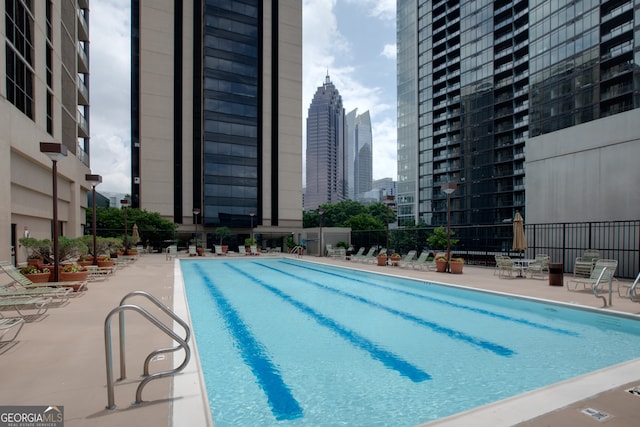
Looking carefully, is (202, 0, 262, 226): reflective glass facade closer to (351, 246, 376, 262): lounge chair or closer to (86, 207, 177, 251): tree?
(86, 207, 177, 251): tree

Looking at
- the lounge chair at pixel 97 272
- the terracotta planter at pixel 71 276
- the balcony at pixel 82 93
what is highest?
the balcony at pixel 82 93

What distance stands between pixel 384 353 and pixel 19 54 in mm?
20123

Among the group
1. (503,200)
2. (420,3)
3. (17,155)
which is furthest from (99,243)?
(420,3)

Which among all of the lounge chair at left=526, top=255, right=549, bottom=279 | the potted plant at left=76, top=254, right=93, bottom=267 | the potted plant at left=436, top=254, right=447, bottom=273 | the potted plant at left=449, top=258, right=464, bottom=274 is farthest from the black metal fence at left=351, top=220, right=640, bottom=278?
the potted plant at left=76, top=254, right=93, bottom=267

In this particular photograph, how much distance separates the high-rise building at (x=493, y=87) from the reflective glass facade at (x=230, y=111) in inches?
1539

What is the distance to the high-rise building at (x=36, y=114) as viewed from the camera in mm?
14526

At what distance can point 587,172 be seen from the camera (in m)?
14.4

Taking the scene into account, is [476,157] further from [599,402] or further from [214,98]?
[599,402]

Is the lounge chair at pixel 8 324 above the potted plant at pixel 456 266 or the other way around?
above

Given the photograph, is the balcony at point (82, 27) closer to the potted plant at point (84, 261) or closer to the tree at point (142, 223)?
the tree at point (142, 223)

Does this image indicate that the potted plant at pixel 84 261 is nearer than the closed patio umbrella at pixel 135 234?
Yes

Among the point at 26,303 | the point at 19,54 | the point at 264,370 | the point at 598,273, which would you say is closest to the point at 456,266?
the point at 598,273

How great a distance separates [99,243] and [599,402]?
61.9 feet

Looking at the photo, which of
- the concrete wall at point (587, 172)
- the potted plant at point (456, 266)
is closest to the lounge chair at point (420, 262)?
the potted plant at point (456, 266)
